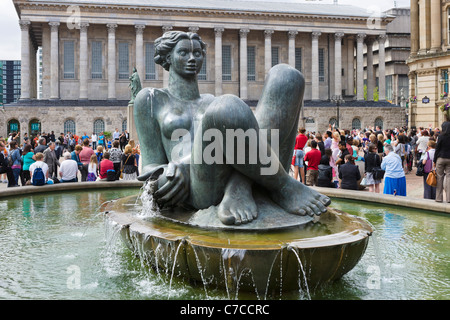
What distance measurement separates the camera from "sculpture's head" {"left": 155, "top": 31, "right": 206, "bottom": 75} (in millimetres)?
4715

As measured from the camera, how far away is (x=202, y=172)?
3.97 meters

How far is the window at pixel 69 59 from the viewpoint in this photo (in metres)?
52.9

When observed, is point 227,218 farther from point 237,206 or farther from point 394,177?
point 394,177

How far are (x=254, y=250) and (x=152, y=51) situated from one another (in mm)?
53620

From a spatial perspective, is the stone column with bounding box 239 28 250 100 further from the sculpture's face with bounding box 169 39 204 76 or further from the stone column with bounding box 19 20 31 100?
the sculpture's face with bounding box 169 39 204 76

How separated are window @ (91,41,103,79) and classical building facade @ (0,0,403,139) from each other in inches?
4.3

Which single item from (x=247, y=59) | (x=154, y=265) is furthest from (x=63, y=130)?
(x=154, y=265)

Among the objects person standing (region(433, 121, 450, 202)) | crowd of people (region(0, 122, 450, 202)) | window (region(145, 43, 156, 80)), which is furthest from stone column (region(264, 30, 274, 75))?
person standing (region(433, 121, 450, 202))

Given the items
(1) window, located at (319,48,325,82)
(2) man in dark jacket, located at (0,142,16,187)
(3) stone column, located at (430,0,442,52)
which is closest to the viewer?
(2) man in dark jacket, located at (0,142,16,187)

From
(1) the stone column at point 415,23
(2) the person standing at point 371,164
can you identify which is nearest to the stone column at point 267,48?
(1) the stone column at point 415,23

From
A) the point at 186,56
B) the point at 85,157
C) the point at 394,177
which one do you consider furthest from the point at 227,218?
the point at 85,157

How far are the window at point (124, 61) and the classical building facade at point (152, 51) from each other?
0.37ft

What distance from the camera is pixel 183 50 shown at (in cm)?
471

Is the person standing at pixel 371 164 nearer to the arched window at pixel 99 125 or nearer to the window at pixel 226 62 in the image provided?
the arched window at pixel 99 125
